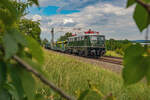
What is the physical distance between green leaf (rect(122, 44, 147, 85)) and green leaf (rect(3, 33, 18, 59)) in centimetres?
25

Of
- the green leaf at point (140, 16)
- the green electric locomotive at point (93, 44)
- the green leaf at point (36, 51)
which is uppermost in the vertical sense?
the green leaf at point (140, 16)

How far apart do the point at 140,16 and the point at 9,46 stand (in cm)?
28

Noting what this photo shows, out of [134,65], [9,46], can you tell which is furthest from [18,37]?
[134,65]

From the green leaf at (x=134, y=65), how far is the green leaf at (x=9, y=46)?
9.7 inches

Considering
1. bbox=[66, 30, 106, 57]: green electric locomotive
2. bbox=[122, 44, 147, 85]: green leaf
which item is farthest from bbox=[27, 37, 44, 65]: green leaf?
bbox=[66, 30, 106, 57]: green electric locomotive

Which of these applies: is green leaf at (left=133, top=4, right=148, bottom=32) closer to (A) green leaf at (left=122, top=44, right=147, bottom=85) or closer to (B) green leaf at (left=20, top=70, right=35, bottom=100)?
(A) green leaf at (left=122, top=44, right=147, bottom=85)

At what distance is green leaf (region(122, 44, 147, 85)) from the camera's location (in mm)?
388

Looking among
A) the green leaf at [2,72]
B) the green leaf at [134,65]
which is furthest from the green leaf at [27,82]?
the green leaf at [134,65]

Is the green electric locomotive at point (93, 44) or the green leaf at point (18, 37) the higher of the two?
the green leaf at point (18, 37)

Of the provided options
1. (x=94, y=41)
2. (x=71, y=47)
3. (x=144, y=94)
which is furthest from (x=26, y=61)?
(x=71, y=47)

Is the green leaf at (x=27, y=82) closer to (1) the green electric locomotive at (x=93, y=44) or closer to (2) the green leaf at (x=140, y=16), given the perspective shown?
(2) the green leaf at (x=140, y=16)

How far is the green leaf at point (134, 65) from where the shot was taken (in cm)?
A: 39

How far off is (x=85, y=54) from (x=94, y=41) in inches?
63.7

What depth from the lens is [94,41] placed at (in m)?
17.4
